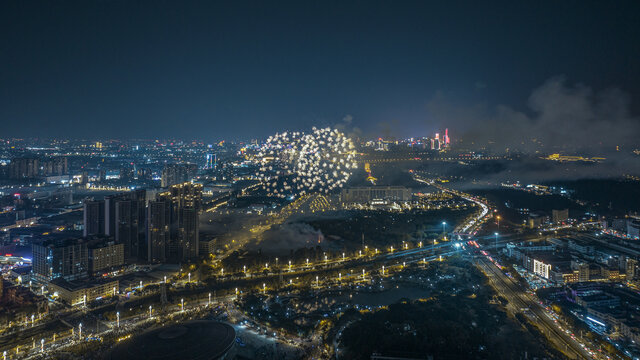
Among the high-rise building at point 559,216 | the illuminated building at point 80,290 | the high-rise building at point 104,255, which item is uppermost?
the high-rise building at point 559,216

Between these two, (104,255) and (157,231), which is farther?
(157,231)

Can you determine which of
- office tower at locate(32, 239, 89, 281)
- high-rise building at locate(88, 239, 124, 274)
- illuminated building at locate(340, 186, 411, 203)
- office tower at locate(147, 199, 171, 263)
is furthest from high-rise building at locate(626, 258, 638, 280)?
office tower at locate(32, 239, 89, 281)

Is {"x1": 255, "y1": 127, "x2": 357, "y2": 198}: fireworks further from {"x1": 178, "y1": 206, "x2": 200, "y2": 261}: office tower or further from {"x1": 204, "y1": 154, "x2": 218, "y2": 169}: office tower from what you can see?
{"x1": 204, "y1": 154, "x2": 218, "y2": 169}: office tower

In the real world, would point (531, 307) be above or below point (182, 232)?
below

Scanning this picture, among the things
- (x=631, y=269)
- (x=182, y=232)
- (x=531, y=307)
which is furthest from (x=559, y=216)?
(x=182, y=232)

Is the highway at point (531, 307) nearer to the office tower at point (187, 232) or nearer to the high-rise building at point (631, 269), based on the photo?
the high-rise building at point (631, 269)

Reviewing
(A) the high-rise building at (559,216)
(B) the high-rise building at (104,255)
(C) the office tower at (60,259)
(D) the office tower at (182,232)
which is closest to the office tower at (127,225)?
(B) the high-rise building at (104,255)

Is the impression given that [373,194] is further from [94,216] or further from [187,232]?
[94,216]
